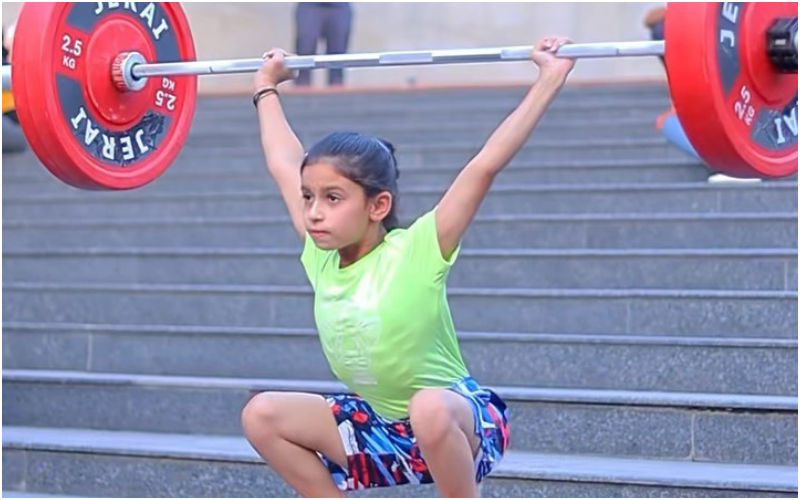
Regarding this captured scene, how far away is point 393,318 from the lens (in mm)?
2953

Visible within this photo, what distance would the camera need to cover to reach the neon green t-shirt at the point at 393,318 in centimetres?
296

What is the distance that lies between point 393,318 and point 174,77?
104cm

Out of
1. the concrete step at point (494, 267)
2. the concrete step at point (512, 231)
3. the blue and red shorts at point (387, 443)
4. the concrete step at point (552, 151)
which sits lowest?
the blue and red shorts at point (387, 443)

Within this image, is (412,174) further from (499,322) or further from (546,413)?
(546,413)

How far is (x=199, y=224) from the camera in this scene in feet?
18.9

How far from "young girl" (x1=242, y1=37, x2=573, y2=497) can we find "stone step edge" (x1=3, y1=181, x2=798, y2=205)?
2.40 m

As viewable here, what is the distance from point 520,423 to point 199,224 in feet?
6.84

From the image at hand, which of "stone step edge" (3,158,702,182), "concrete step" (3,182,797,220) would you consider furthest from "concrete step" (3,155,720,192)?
"concrete step" (3,182,797,220)

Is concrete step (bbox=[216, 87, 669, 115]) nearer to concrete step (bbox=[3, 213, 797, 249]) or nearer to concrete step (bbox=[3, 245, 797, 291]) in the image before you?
concrete step (bbox=[3, 213, 797, 249])

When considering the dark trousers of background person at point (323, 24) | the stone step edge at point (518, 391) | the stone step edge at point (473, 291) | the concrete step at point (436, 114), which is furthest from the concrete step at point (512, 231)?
the dark trousers of background person at point (323, 24)

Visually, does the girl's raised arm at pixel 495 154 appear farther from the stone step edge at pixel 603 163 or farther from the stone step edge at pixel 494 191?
the stone step edge at pixel 603 163

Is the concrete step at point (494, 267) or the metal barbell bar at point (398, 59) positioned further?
the concrete step at point (494, 267)

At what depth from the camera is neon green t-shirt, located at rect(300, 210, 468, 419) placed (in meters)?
2.96

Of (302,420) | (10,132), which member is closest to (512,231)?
(10,132)
